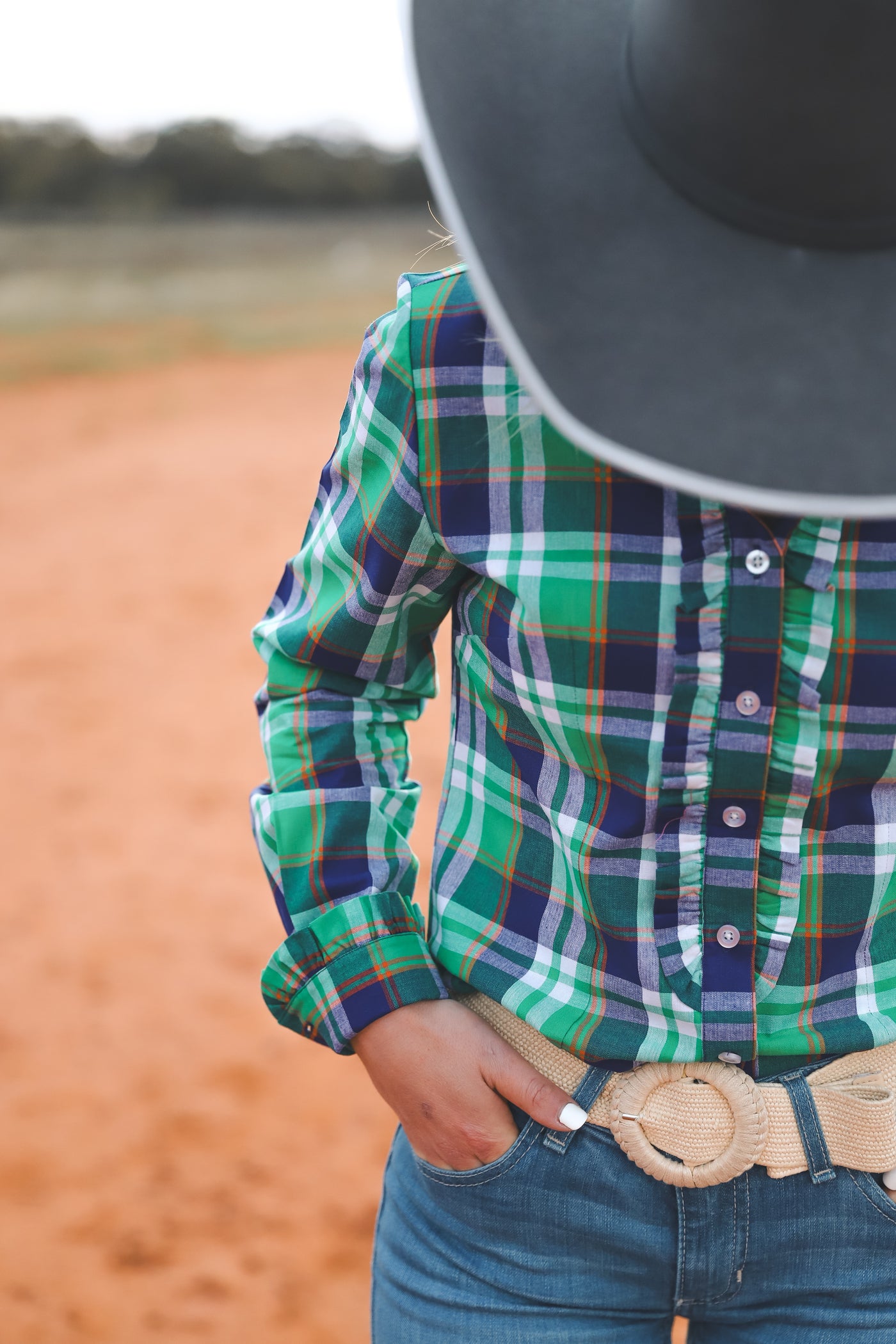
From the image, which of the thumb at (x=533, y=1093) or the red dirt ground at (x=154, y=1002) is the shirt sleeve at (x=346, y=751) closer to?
the thumb at (x=533, y=1093)

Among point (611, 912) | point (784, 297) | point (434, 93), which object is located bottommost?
point (611, 912)

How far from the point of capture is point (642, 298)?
0.55 m

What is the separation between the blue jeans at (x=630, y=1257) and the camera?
0.87 m

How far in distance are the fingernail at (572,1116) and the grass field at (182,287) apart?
10.6 m

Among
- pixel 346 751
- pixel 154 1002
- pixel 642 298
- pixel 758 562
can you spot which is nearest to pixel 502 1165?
pixel 346 751

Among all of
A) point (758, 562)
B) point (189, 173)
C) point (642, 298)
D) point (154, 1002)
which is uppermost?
point (189, 173)

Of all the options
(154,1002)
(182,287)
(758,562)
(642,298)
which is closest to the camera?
(642,298)

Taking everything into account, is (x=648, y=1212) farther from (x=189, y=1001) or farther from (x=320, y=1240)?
(x=189, y=1001)

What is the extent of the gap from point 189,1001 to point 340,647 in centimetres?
231

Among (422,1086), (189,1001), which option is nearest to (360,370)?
(422,1086)

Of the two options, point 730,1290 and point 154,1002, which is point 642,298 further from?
point 154,1002

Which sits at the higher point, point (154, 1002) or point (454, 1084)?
point (454, 1084)

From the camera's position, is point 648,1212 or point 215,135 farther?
point 215,135

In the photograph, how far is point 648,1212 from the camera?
0.88m
